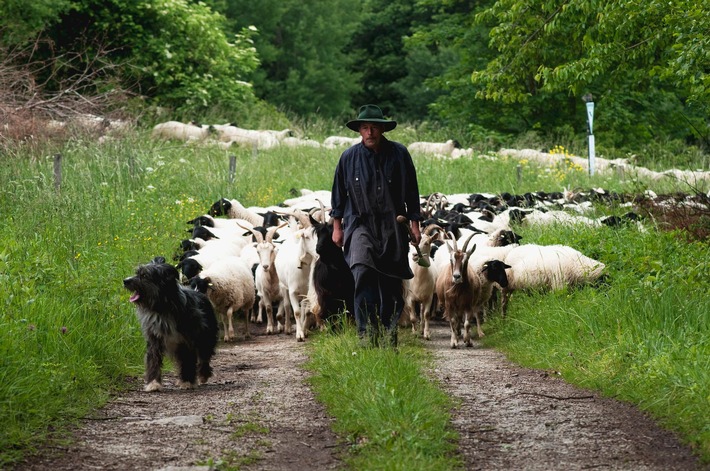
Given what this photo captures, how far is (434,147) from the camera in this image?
1237 inches

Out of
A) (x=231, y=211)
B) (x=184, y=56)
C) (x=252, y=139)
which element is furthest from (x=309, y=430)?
(x=184, y=56)

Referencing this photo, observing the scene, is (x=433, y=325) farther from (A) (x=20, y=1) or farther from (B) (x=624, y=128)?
(B) (x=624, y=128)

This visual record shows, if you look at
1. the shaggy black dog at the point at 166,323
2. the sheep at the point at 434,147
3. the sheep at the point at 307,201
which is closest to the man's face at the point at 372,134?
the shaggy black dog at the point at 166,323

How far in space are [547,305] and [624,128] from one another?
93.5 ft

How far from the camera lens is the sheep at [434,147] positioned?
30.9 m

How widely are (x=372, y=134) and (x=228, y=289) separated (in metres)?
3.98

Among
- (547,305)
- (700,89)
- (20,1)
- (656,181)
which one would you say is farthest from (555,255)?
(20,1)

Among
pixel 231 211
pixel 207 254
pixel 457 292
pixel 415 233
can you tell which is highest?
pixel 231 211

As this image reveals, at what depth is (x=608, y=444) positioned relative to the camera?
6551mm

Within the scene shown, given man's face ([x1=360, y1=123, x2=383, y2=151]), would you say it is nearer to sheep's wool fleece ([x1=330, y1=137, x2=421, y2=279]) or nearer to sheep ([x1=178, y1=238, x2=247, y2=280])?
sheep's wool fleece ([x1=330, y1=137, x2=421, y2=279])

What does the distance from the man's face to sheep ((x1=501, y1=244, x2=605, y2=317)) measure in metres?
3.93

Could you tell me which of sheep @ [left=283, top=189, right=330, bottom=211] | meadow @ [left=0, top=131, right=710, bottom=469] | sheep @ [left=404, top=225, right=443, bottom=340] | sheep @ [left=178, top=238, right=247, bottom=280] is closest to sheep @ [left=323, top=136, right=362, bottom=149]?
sheep @ [left=283, top=189, right=330, bottom=211]

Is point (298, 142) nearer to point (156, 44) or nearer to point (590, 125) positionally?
point (156, 44)

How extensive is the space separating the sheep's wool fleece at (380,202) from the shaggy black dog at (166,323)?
60.4 inches
